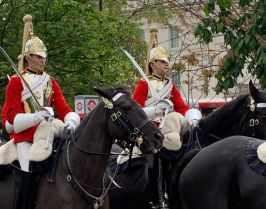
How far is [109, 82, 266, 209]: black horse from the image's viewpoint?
888 centimetres

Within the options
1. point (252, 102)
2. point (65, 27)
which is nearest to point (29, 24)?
point (252, 102)

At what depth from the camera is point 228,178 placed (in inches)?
303

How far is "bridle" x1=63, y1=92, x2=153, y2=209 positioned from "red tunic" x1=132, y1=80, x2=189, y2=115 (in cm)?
174

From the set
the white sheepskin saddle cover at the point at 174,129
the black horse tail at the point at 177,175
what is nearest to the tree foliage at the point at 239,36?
the white sheepskin saddle cover at the point at 174,129

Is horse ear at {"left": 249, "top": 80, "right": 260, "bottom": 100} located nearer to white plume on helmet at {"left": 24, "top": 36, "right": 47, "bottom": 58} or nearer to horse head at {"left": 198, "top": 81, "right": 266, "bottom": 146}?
horse head at {"left": 198, "top": 81, "right": 266, "bottom": 146}

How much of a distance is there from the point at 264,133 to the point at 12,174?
3268 mm

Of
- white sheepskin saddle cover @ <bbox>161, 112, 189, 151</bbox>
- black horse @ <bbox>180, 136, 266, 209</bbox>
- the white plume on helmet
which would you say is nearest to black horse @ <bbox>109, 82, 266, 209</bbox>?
white sheepskin saddle cover @ <bbox>161, 112, 189, 151</bbox>

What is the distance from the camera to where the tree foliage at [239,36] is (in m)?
10.8

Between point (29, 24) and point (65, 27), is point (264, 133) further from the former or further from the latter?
point (65, 27)

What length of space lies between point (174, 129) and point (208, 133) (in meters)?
0.47

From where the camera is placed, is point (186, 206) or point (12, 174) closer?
point (186, 206)

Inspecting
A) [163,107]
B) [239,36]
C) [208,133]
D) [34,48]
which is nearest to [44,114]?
[34,48]

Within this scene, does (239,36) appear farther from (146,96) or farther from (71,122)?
(71,122)

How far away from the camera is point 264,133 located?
8812mm
